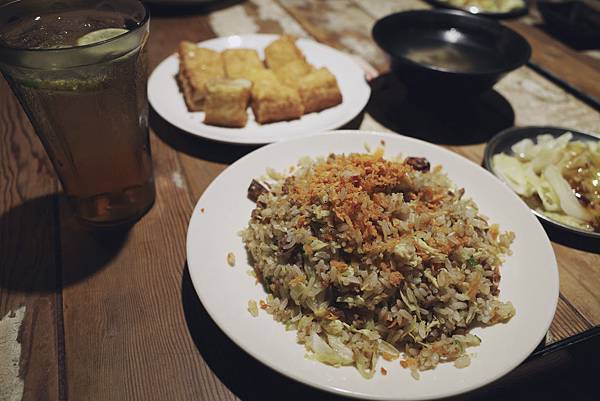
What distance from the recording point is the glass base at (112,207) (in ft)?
5.23

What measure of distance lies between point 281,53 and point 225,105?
76 cm

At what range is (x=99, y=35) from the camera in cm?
138

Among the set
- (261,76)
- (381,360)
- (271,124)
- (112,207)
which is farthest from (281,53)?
(381,360)

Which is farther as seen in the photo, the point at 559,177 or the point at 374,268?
the point at 559,177

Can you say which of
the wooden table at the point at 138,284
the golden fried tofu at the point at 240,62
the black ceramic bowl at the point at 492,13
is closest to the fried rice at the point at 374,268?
the wooden table at the point at 138,284

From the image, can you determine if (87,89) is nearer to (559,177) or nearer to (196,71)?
(196,71)

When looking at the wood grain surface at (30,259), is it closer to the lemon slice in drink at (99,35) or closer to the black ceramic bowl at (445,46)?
the lemon slice in drink at (99,35)

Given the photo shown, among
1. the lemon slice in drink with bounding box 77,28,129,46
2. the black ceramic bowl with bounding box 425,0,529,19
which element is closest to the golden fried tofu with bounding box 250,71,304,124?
the lemon slice in drink with bounding box 77,28,129,46

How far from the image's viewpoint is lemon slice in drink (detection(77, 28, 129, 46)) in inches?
53.0

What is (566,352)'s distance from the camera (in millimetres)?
1338

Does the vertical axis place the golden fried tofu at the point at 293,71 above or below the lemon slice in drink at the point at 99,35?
below

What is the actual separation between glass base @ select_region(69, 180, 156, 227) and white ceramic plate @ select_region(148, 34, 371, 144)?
1.54 feet

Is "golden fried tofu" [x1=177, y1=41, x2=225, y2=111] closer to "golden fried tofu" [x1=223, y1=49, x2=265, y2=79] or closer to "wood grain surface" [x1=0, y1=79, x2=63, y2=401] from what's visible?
"golden fried tofu" [x1=223, y1=49, x2=265, y2=79]

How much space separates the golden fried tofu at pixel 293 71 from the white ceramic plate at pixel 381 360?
2.23 feet
